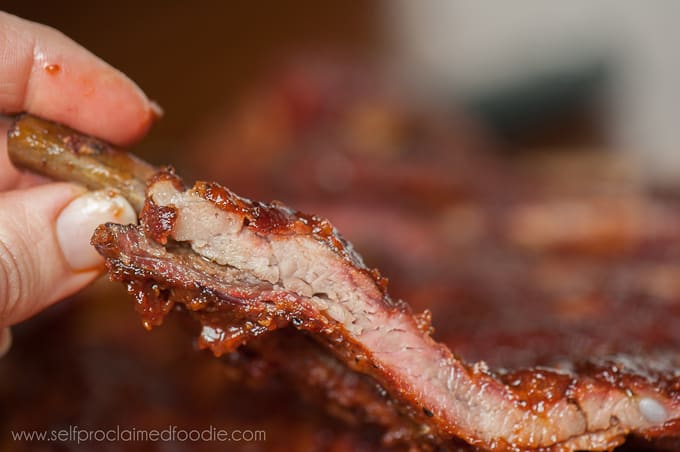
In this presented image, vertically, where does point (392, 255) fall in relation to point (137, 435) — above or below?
above

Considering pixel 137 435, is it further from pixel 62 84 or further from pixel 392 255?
pixel 392 255

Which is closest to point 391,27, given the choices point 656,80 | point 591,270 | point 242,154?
point 656,80

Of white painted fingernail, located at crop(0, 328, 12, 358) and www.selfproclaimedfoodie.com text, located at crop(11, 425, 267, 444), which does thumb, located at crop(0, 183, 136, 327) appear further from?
www.selfproclaimedfoodie.com text, located at crop(11, 425, 267, 444)

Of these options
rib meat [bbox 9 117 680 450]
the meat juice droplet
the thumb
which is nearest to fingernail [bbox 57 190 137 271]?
the thumb

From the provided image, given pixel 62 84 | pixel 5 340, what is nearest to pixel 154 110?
pixel 62 84

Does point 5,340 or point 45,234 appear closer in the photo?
point 45,234

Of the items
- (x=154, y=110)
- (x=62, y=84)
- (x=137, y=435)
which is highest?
(x=154, y=110)
